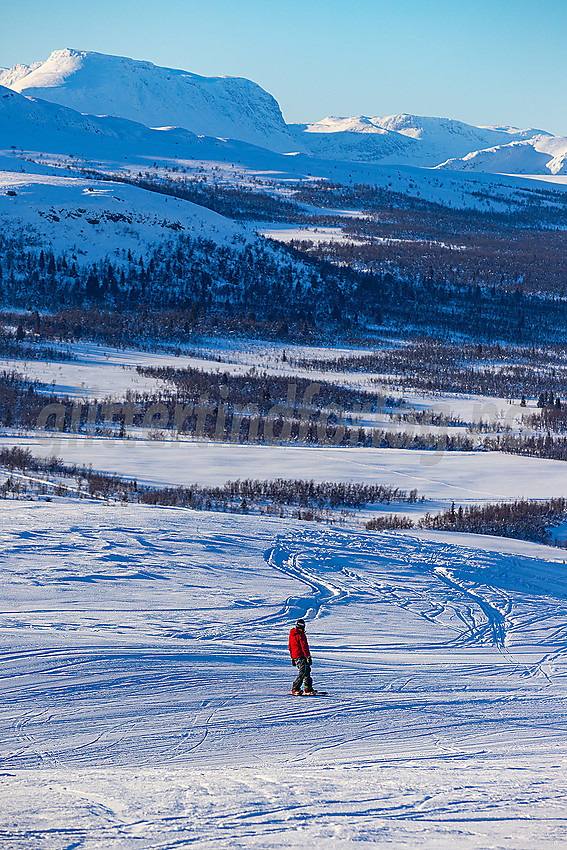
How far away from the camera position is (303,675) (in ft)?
33.0

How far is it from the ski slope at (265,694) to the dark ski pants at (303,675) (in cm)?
20

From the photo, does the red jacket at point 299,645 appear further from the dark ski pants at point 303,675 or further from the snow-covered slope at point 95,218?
the snow-covered slope at point 95,218

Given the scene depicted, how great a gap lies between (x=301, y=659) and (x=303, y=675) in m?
0.20

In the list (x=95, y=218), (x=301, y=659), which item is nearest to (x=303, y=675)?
(x=301, y=659)

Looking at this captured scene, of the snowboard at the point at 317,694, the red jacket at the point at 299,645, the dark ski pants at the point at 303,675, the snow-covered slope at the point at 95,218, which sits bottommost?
the snowboard at the point at 317,694

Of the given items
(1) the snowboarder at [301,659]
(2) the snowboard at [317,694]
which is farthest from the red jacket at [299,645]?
(2) the snowboard at [317,694]

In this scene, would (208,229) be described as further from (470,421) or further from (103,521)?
(103,521)

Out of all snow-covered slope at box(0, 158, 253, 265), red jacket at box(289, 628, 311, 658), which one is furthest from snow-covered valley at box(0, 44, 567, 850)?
snow-covered slope at box(0, 158, 253, 265)

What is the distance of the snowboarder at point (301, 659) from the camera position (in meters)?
10.0

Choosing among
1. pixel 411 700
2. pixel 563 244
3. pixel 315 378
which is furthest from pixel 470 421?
pixel 563 244

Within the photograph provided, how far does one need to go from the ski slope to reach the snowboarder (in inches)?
7.5

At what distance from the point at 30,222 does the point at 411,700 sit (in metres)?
70.3

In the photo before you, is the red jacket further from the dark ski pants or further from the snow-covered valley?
the snow-covered valley

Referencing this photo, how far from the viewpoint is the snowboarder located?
10.0m
